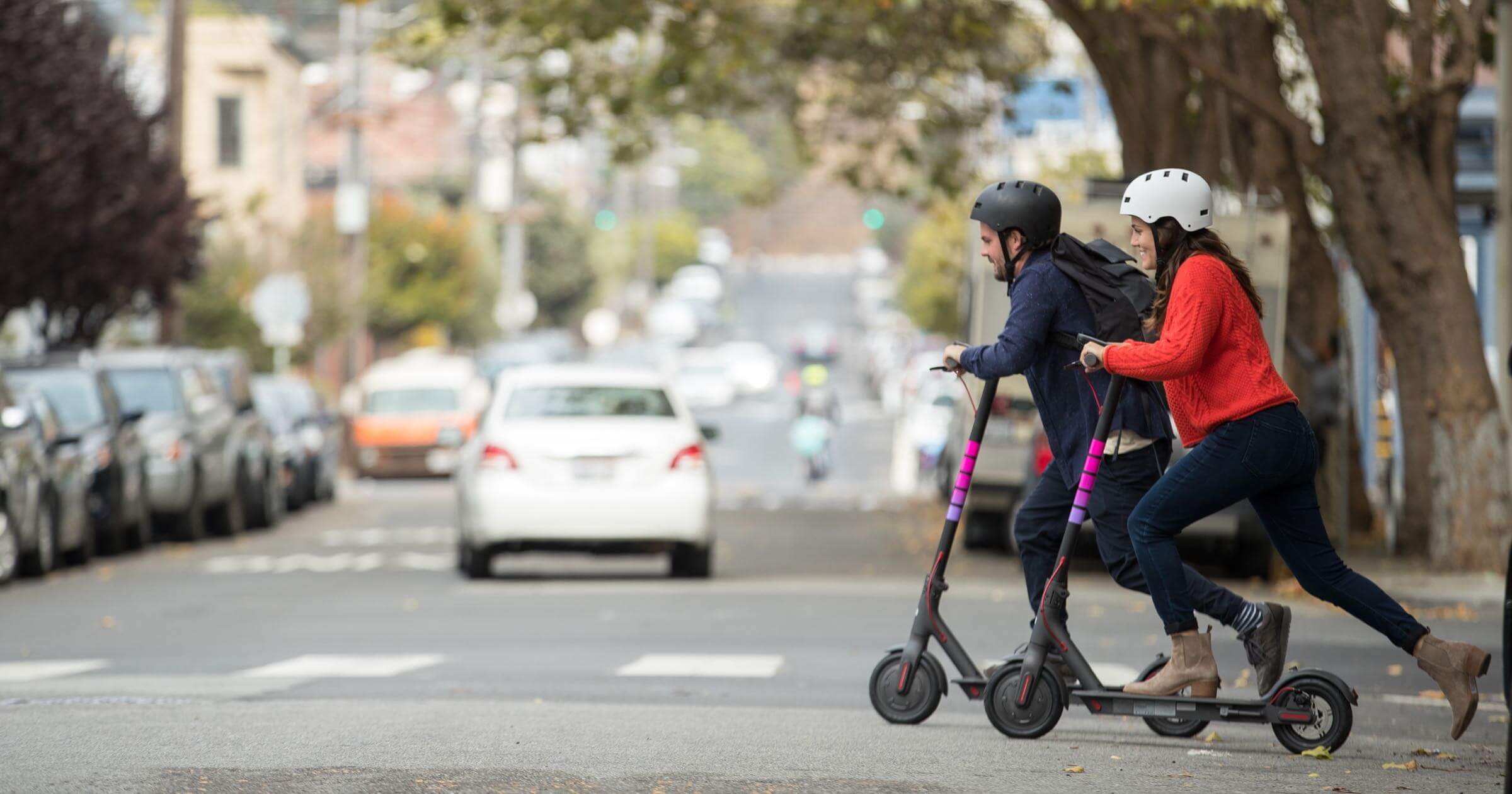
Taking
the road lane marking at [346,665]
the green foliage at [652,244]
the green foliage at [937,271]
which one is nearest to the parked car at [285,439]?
the green foliage at [937,271]

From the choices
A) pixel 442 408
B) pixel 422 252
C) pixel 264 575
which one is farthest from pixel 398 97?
pixel 264 575

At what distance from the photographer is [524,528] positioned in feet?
56.4

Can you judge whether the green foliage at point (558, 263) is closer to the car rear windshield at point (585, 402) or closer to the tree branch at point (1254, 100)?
the car rear windshield at point (585, 402)

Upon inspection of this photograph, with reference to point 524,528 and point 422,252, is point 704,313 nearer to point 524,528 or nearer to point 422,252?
point 422,252

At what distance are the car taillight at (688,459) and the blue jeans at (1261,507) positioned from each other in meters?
9.56

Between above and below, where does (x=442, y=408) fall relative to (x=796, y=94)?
below

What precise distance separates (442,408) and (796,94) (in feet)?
33.3

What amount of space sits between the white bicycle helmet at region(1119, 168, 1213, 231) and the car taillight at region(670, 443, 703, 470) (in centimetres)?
959

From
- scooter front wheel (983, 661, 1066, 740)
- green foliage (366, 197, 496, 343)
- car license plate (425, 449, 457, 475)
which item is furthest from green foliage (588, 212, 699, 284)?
scooter front wheel (983, 661, 1066, 740)

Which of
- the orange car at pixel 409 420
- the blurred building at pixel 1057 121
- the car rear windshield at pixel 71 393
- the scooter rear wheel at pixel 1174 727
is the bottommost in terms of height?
the orange car at pixel 409 420

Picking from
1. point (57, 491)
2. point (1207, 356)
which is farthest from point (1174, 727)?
point (57, 491)

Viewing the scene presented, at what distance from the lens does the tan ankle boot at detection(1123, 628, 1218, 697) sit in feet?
25.9

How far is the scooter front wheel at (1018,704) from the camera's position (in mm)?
8070

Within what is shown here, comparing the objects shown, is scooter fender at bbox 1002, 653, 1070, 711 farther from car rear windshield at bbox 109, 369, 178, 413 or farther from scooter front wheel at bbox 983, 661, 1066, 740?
car rear windshield at bbox 109, 369, 178, 413
